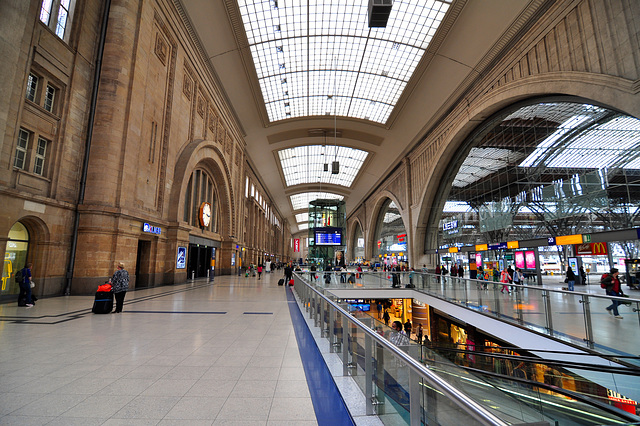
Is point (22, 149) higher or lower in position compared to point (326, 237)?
higher

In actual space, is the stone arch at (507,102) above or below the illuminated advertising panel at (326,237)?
above

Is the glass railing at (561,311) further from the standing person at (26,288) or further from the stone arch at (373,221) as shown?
the stone arch at (373,221)

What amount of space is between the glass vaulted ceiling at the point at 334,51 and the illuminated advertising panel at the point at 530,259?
45.0 feet

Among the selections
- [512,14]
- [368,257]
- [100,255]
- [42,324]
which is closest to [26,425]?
[42,324]

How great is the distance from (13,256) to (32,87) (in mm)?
5356

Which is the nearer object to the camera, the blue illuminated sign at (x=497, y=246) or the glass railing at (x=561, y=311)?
the glass railing at (x=561, y=311)

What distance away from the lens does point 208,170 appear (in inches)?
915

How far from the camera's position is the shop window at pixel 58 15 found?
34.3 ft

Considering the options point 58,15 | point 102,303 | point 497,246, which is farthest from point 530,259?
point 58,15

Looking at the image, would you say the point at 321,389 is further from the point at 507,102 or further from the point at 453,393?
the point at 507,102

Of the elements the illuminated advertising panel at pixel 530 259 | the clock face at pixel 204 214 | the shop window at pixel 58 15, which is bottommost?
the illuminated advertising panel at pixel 530 259

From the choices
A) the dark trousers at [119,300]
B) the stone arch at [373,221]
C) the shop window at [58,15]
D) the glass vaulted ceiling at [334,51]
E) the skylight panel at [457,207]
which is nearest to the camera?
the dark trousers at [119,300]

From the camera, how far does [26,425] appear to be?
2695 mm

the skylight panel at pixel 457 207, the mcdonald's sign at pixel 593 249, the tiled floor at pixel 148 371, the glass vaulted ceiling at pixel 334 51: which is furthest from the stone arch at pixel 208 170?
the mcdonald's sign at pixel 593 249
